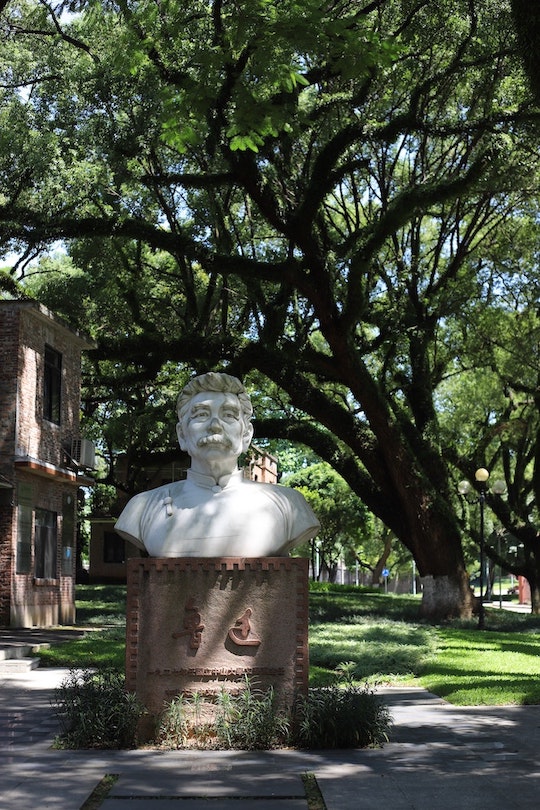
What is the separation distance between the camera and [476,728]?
885 cm

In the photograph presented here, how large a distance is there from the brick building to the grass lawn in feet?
5.21

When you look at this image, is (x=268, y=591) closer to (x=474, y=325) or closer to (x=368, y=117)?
(x=368, y=117)

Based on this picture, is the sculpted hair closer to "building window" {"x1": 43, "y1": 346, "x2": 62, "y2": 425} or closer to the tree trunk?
the tree trunk

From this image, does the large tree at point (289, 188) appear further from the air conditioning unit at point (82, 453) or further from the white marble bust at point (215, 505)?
the white marble bust at point (215, 505)

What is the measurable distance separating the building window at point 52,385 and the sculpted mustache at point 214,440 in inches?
623

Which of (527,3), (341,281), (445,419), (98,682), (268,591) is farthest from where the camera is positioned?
(445,419)

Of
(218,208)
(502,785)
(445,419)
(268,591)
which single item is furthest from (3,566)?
(445,419)

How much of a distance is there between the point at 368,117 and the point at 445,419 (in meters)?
19.3

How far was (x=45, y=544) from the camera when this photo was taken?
23734 mm

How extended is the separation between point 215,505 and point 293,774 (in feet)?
7.53

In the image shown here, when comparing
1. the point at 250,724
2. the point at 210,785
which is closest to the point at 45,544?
the point at 250,724

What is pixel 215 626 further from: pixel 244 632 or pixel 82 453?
pixel 82 453

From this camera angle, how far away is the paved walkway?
5941 mm

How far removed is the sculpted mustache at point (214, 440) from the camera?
8.22 m
